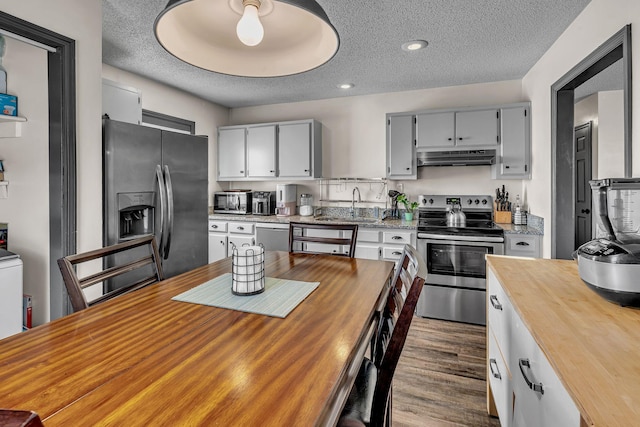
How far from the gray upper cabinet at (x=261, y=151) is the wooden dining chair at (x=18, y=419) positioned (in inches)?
158

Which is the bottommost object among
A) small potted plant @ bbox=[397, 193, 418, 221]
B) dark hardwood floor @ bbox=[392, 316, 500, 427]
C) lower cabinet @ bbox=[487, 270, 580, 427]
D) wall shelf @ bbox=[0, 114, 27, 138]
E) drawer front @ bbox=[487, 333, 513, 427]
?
dark hardwood floor @ bbox=[392, 316, 500, 427]

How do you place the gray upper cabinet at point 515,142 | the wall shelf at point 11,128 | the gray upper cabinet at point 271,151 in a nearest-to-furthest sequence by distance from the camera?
1. the wall shelf at point 11,128
2. the gray upper cabinet at point 515,142
3. the gray upper cabinet at point 271,151

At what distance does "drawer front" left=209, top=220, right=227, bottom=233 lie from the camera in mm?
4191

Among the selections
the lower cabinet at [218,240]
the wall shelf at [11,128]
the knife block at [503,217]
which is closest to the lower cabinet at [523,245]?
the knife block at [503,217]

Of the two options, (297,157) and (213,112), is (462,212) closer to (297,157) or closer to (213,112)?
(297,157)

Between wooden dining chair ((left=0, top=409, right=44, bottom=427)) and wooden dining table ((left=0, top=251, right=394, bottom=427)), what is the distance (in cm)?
35

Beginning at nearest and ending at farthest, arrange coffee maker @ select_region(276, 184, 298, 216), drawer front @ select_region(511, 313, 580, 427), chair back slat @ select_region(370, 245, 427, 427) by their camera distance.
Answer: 1. drawer front @ select_region(511, 313, 580, 427)
2. chair back slat @ select_region(370, 245, 427, 427)
3. coffee maker @ select_region(276, 184, 298, 216)

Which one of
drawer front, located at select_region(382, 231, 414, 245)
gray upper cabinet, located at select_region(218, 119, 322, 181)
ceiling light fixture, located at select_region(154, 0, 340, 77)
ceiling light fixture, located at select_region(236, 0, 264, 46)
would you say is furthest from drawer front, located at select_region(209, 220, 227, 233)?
ceiling light fixture, located at select_region(236, 0, 264, 46)

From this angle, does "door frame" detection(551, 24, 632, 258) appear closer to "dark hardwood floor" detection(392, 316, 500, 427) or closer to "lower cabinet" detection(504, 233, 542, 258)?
"lower cabinet" detection(504, 233, 542, 258)

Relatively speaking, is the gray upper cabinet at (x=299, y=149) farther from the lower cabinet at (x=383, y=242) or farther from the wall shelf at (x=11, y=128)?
the wall shelf at (x=11, y=128)

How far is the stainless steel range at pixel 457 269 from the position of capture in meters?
3.04

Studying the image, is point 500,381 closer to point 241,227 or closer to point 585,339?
point 585,339

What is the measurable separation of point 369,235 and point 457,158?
1.24m

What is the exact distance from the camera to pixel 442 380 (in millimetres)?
2133
